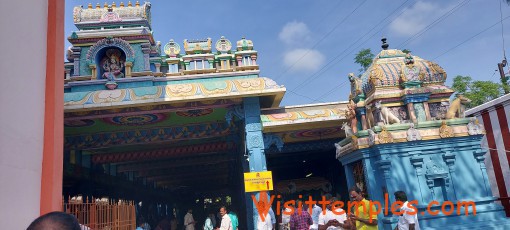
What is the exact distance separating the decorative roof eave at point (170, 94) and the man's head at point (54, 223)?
9.06 metres

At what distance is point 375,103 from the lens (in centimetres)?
848

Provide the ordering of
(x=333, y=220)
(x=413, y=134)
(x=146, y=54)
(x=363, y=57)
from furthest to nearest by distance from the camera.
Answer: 1. (x=363, y=57)
2. (x=146, y=54)
3. (x=413, y=134)
4. (x=333, y=220)

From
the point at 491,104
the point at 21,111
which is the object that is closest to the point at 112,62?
the point at 21,111

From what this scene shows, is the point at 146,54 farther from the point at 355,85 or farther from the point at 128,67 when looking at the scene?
the point at 355,85

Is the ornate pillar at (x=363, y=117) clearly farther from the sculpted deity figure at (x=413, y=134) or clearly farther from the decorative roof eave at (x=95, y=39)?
the decorative roof eave at (x=95, y=39)

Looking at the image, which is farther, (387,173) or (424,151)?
(424,151)

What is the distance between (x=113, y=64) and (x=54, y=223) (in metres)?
11.7

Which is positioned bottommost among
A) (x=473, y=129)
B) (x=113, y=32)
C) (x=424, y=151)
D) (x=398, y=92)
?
(x=424, y=151)

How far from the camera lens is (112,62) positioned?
12.6m

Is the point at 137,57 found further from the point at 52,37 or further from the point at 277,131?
the point at 52,37

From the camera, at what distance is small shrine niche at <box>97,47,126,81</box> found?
1242 centimetres

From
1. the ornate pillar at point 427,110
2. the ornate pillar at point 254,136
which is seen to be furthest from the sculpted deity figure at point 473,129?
the ornate pillar at point 254,136

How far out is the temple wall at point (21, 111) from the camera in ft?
12.5

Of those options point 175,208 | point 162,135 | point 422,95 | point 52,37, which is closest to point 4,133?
point 52,37
